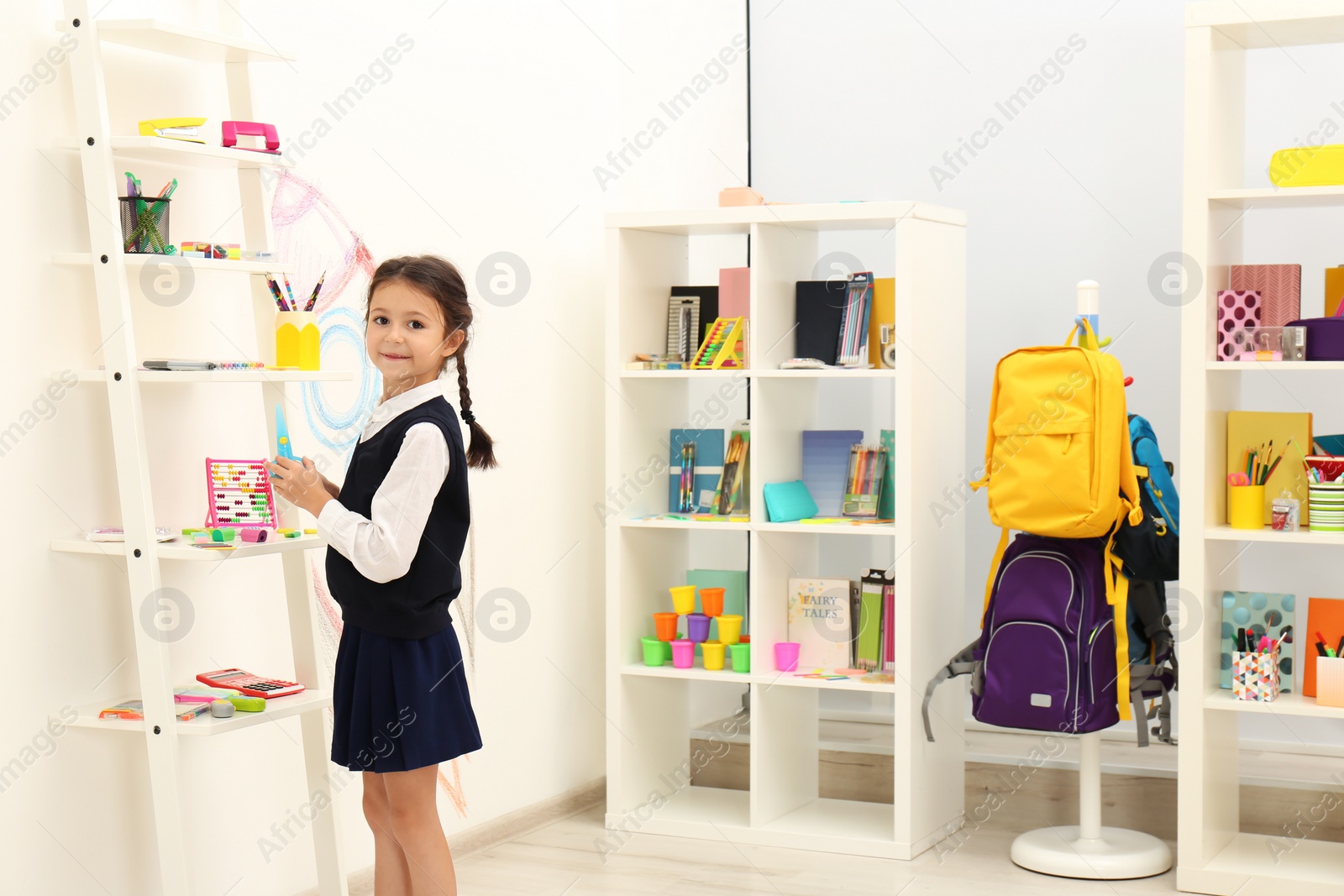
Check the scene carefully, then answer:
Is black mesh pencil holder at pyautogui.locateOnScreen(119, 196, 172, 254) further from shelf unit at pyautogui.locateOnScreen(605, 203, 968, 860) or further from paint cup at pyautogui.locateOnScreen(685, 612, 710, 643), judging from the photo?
paint cup at pyautogui.locateOnScreen(685, 612, 710, 643)

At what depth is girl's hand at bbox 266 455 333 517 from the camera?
223cm

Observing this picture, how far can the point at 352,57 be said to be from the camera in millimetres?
3027

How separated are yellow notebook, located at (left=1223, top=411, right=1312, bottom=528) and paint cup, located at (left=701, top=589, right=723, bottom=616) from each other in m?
1.28

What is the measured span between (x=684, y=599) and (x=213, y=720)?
1.61 metres

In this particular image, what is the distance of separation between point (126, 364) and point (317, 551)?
809 millimetres

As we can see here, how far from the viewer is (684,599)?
12.1ft

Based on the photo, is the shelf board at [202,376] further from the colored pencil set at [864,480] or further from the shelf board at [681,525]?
the colored pencil set at [864,480]

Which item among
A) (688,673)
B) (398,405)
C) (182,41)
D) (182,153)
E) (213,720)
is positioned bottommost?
(688,673)

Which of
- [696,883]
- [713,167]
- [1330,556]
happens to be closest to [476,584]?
[696,883]

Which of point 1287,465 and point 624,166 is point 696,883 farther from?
point 624,166

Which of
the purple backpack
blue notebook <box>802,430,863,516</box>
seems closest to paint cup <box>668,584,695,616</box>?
blue notebook <box>802,430,863,516</box>

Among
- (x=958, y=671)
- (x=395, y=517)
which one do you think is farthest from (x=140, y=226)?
(x=958, y=671)

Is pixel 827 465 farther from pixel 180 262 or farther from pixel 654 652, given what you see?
pixel 180 262

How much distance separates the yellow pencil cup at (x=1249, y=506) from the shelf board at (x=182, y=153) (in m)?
2.15
